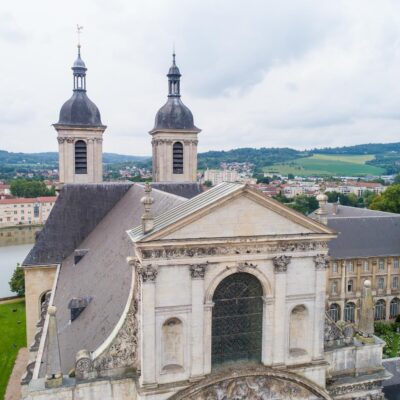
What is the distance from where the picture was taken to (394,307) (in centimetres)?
4434

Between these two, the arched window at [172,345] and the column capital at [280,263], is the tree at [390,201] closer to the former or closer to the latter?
the column capital at [280,263]

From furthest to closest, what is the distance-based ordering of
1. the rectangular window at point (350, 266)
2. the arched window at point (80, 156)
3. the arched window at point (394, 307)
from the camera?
the arched window at point (394, 307) → the rectangular window at point (350, 266) → the arched window at point (80, 156)

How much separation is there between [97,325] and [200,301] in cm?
464

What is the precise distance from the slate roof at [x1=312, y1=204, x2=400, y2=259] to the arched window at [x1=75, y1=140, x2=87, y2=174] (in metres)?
24.3

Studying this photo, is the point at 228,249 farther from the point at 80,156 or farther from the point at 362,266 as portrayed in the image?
the point at 362,266

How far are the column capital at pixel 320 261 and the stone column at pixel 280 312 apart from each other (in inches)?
46.0

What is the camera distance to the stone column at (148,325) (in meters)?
14.2

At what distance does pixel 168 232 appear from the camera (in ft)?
46.7

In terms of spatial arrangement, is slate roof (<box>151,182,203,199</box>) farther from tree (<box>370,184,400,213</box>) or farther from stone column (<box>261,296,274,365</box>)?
tree (<box>370,184,400,213</box>)

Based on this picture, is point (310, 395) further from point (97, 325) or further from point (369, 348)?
point (97, 325)

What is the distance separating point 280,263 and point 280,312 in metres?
1.79

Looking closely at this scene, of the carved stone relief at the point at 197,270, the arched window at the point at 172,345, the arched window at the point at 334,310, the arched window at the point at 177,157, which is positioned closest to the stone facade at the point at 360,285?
the arched window at the point at 334,310

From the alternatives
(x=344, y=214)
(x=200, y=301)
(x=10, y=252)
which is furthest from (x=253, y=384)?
(x=10, y=252)

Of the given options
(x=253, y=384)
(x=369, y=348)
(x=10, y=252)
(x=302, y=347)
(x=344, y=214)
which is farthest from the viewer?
(x=10, y=252)
